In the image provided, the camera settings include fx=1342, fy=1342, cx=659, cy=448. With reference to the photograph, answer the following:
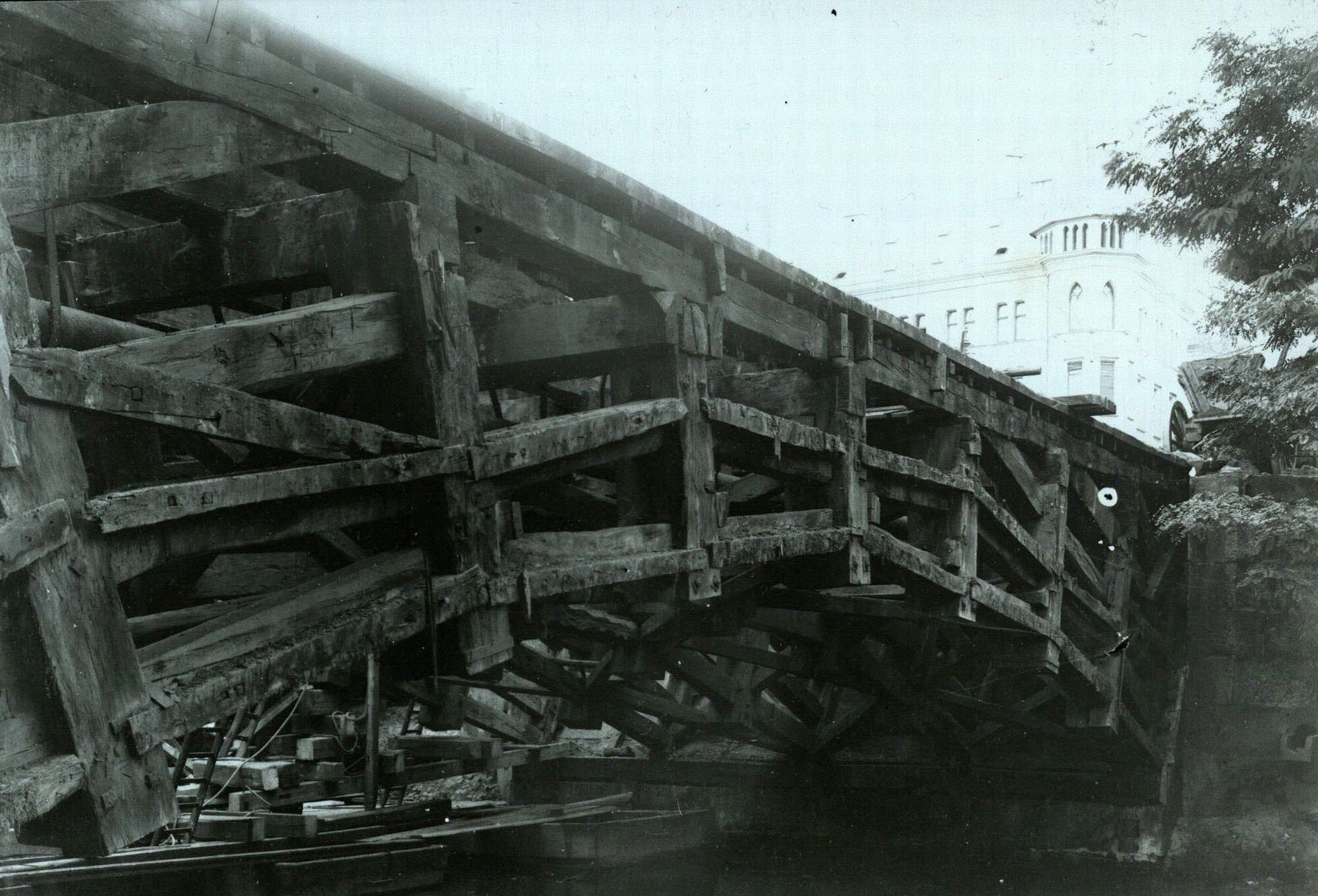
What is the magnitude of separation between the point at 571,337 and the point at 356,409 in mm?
1111

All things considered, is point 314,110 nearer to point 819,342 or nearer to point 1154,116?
point 819,342

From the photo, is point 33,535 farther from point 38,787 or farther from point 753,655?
point 753,655

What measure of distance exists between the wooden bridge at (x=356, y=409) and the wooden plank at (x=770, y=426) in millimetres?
22

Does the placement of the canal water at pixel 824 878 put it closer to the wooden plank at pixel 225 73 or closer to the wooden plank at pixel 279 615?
the wooden plank at pixel 279 615

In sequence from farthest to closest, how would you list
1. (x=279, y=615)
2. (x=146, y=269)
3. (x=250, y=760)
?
(x=250, y=760), (x=146, y=269), (x=279, y=615)

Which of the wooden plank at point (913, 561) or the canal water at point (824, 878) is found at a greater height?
the wooden plank at point (913, 561)

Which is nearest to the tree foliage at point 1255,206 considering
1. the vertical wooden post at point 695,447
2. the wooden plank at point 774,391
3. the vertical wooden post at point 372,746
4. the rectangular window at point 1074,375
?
the wooden plank at point 774,391

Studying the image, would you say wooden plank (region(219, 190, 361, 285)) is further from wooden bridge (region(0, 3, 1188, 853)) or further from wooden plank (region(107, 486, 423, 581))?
wooden plank (region(107, 486, 423, 581))

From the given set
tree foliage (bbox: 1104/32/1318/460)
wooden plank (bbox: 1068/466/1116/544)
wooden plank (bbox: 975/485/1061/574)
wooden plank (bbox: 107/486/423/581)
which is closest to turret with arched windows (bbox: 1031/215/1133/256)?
tree foliage (bbox: 1104/32/1318/460)

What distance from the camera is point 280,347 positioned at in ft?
13.2

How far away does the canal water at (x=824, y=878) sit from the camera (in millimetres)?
10680

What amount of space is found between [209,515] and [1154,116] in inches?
375

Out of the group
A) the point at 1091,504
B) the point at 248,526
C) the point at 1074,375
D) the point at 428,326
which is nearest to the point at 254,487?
the point at 248,526

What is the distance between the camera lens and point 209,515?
3688mm
